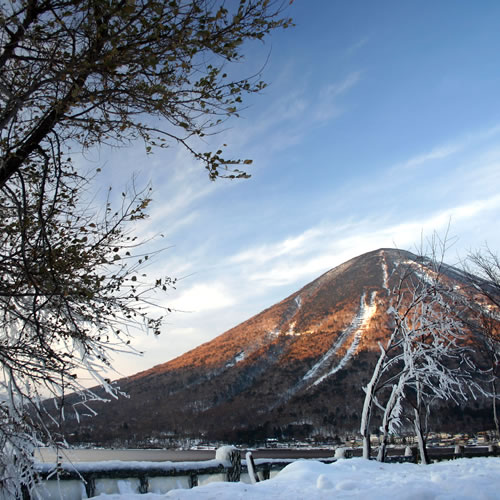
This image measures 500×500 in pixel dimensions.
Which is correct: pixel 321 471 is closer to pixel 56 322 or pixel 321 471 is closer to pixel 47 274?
pixel 56 322

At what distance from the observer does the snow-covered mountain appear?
125812 millimetres

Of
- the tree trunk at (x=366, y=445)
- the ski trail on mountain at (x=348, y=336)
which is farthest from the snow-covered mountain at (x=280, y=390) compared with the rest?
the tree trunk at (x=366, y=445)

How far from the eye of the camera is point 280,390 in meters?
159

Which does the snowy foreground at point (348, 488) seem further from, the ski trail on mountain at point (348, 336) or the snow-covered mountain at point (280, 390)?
the ski trail on mountain at point (348, 336)

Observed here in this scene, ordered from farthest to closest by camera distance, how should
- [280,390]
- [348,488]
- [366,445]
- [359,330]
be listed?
[359,330] → [280,390] → [366,445] → [348,488]

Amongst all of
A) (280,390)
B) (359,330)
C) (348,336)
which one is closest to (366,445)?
(280,390)

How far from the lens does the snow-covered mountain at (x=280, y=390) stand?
413 feet

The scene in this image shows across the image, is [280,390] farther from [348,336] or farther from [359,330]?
[359,330]

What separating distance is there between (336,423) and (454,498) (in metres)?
125

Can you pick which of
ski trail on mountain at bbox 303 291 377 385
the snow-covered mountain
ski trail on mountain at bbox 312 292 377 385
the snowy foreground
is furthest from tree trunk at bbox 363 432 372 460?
ski trail on mountain at bbox 303 291 377 385

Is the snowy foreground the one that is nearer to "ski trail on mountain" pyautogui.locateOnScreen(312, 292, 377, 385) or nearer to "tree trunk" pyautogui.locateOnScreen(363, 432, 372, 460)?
"tree trunk" pyautogui.locateOnScreen(363, 432, 372, 460)

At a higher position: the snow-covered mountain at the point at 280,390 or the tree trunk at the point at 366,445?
the tree trunk at the point at 366,445

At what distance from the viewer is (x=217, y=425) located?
139000 mm

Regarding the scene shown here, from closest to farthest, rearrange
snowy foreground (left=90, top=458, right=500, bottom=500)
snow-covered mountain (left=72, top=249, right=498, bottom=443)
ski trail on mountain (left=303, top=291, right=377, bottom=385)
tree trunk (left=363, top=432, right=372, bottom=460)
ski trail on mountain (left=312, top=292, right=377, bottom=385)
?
snowy foreground (left=90, top=458, right=500, bottom=500)
tree trunk (left=363, top=432, right=372, bottom=460)
snow-covered mountain (left=72, top=249, right=498, bottom=443)
ski trail on mountain (left=312, top=292, right=377, bottom=385)
ski trail on mountain (left=303, top=291, right=377, bottom=385)
